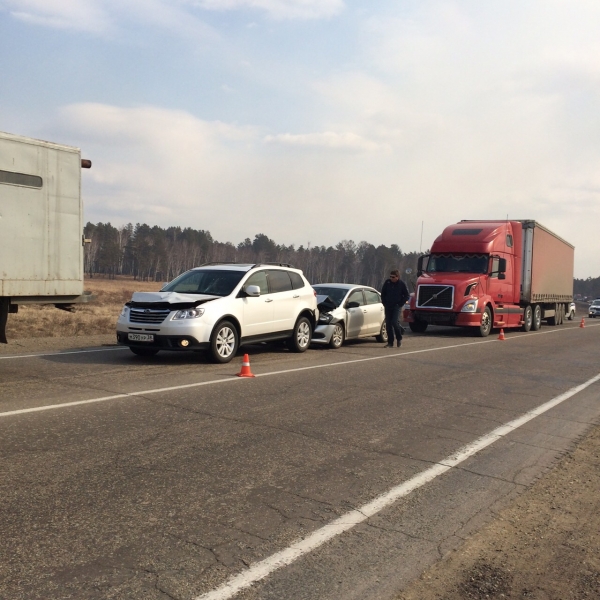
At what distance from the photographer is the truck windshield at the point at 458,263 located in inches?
893

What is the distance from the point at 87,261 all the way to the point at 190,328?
11987 cm

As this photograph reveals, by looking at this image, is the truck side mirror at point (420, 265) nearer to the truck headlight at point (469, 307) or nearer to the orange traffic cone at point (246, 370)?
the truck headlight at point (469, 307)

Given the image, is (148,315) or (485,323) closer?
(148,315)

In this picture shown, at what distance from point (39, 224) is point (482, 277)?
15.9 metres

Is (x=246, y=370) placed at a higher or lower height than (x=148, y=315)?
lower

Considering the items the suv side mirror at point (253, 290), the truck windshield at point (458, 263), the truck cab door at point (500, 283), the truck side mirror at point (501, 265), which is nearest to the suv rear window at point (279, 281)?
the suv side mirror at point (253, 290)

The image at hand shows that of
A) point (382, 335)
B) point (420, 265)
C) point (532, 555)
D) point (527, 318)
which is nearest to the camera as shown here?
point (532, 555)

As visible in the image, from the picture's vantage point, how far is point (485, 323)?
22.6m

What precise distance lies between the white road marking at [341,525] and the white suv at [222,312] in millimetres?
5832

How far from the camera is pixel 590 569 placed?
12.8ft

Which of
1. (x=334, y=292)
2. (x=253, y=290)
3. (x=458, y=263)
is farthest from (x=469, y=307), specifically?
(x=253, y=290)

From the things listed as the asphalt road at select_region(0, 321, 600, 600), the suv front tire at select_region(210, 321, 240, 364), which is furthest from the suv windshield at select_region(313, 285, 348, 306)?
the asphalt road at select_region(0, 321, 600, 600)

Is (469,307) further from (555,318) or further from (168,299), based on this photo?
(168,299)

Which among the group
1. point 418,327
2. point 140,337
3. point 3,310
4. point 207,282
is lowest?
point 418,327
